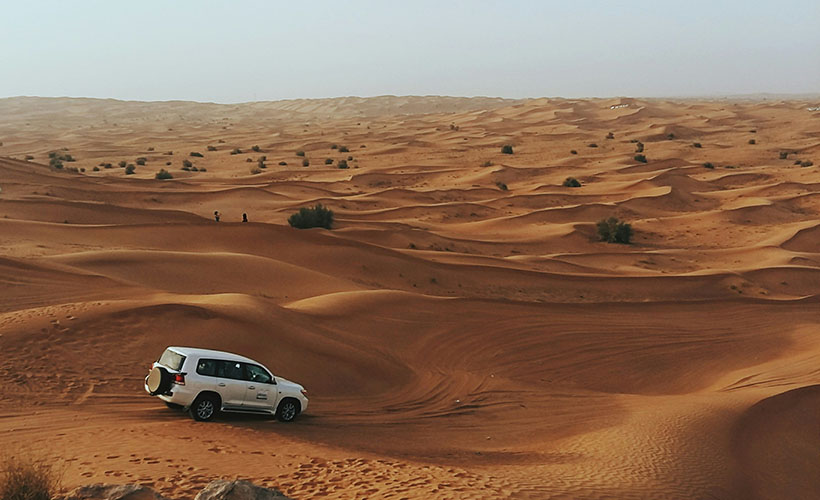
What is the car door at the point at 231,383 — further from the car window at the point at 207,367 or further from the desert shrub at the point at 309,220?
the desert shrub at the point at 309,220

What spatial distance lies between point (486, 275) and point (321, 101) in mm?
146612

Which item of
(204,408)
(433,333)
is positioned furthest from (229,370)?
(433,333)

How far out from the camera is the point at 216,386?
10828 mm

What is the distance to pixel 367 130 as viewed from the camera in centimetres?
8144

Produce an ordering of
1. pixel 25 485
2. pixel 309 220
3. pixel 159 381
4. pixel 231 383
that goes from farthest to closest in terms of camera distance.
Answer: pixel 309 220, pixel 231 383, pixel 159 381, pixel 25 485

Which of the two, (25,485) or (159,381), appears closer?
(25,485)

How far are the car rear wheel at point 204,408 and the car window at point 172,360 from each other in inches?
21.7

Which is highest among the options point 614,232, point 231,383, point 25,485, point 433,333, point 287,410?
point 25,485

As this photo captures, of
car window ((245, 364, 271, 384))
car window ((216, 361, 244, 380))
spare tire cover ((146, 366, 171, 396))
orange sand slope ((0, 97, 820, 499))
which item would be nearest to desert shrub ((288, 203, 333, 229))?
orange sand slope ((0, 97, 820, 499))

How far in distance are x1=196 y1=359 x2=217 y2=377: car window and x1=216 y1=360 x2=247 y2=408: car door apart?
2.8 inches

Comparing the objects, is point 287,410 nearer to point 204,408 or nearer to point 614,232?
point 204,408

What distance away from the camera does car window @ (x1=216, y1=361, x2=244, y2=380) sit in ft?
36.0

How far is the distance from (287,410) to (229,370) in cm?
110

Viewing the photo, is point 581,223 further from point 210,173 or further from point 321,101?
point 321,101
